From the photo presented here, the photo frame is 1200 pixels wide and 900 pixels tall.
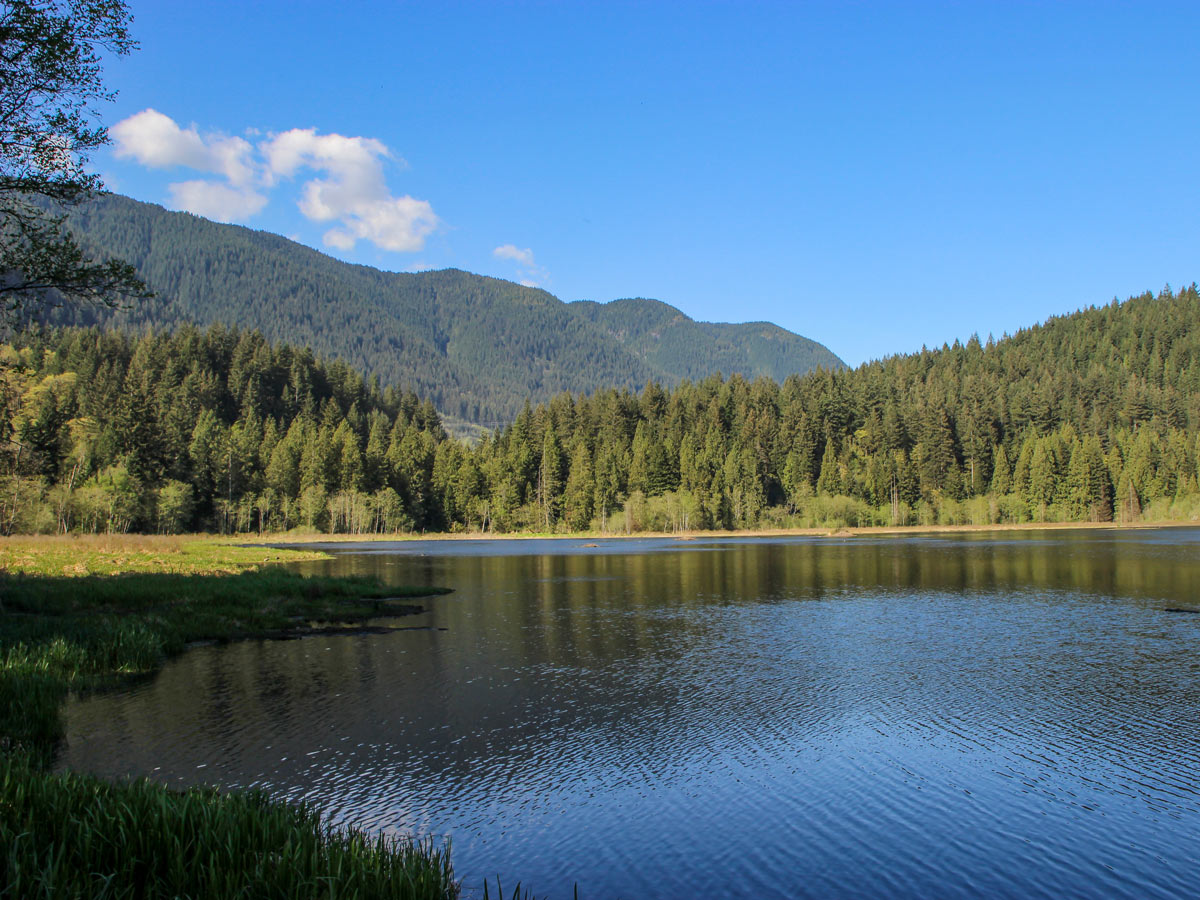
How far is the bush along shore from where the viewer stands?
802 centimetres

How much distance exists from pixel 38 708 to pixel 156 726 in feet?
8.07

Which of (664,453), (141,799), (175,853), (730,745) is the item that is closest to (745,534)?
(664,453)

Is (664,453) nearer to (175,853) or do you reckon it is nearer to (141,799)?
(141,799)

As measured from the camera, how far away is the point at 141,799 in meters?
9.80

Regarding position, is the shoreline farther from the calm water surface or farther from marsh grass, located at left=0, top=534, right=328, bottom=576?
the calm water surface

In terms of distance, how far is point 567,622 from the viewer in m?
37.1

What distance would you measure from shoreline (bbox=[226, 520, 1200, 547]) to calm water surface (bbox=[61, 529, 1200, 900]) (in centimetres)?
10583

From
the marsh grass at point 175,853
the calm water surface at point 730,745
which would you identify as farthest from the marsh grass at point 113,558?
the marsh grass at point 175,853

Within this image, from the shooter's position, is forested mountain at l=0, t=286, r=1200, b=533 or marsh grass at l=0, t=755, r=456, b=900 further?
forested mountain at l=0, t=286, r=1200, b=533

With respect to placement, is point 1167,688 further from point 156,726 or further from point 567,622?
point 156,726

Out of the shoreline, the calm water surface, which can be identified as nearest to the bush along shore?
the calm water surface

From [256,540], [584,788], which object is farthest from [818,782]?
Answer: [256,540]

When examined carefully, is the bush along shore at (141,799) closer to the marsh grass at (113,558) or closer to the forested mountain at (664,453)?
the marsh grass at (113,558)

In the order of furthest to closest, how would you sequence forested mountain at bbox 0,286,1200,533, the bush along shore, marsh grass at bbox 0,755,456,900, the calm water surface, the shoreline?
forested mountain at bbox 0,286,1200,533, the shoreline, the calm water surface, the bush along shore, marsh grass at bbox 0,755,456,900
